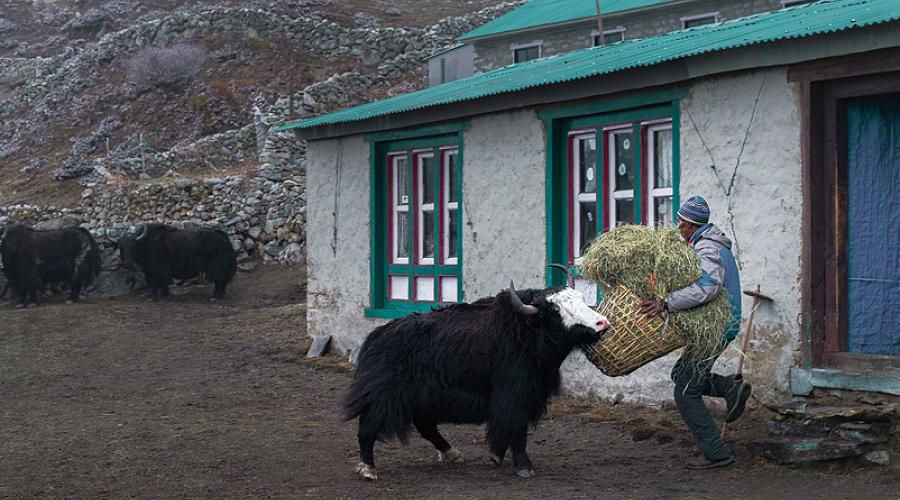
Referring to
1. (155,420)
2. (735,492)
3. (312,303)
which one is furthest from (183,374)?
(735,492)

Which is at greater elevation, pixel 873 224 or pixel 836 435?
pixel 873 224

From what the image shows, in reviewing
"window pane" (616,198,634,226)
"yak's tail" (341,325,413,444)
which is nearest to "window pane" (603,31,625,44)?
"window pane" (616,198,634,226)

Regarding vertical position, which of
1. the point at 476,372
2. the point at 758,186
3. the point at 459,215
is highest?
A: the point at 758,186

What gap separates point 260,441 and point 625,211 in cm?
360

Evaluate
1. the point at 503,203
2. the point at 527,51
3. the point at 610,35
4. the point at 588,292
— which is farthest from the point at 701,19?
the point at 588,292

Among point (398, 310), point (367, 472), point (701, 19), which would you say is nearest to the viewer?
point (367, 472)

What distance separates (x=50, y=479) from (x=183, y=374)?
5.49m

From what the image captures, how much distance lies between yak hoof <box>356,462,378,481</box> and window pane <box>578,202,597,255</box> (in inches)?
141

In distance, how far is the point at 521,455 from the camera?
7.37 meters

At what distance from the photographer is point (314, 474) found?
25.3ft

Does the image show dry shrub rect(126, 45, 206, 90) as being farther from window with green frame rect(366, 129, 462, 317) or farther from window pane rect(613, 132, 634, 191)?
window pane rect(613, 132, 634, 191)

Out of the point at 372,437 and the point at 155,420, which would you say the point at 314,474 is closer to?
the point at 372,437

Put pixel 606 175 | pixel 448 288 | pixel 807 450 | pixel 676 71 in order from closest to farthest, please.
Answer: pixel 807 450, pixel 676 71, pixel 606 175, pixel 448 288

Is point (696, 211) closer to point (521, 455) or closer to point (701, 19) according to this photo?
point (521, 455)
